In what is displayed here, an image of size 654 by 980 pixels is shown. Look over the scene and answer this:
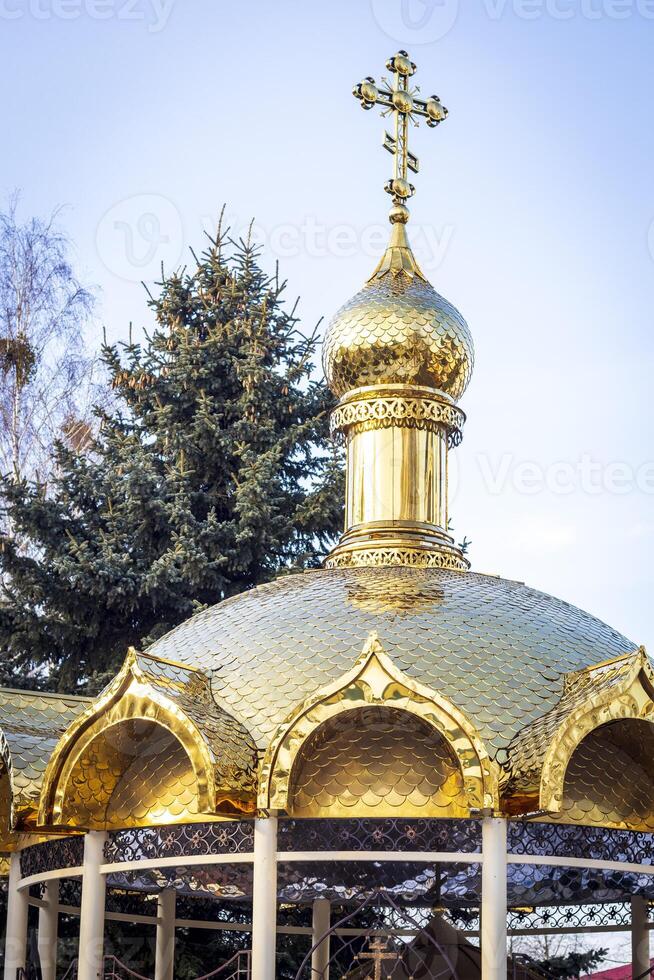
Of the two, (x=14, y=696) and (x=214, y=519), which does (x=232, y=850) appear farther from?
(x=214, y=519)

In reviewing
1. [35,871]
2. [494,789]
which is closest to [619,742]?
[494,789]

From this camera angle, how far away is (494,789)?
427 inches

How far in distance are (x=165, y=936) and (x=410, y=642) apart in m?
4.96

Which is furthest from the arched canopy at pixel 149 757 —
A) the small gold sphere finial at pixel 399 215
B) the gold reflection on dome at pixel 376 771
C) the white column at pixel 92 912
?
the small gold sphere finial at pixel 399 215

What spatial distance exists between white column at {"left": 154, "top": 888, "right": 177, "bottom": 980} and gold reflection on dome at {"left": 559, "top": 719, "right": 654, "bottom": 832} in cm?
523

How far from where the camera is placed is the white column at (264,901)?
10789 mm

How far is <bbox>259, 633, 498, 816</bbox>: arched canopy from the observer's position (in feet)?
35.5

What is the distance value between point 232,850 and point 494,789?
6.86ft

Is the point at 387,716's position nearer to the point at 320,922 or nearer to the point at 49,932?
the point at 49,932

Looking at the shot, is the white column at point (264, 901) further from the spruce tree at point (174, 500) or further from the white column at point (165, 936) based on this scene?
the spruce tree at point (174, 500)

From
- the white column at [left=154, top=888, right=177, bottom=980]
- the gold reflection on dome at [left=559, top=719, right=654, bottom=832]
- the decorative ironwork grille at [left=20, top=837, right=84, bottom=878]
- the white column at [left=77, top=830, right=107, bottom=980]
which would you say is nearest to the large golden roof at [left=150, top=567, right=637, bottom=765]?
the gold reflection on dome at [left=559, top=719, right=654, bottom=832]

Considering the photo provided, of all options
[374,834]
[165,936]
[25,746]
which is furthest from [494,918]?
[165,936]

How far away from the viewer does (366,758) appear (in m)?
11.4

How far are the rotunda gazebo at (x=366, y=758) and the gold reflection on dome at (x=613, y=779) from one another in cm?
2
